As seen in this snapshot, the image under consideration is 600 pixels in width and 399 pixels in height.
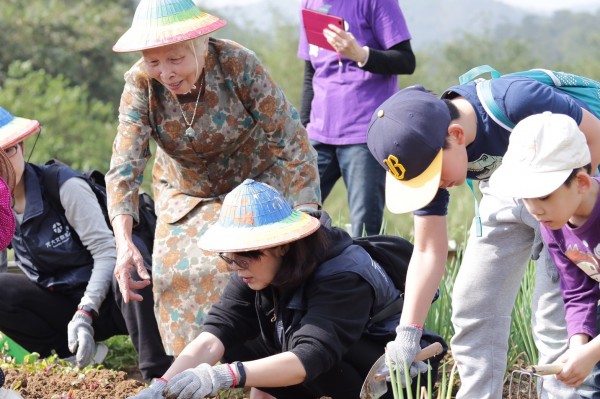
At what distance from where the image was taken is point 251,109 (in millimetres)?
3846

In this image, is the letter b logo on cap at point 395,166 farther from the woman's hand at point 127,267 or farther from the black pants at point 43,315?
the black pants at point 43,315

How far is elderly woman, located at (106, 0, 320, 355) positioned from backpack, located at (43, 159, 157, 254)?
370mm

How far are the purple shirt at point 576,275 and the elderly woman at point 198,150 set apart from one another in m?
1.02

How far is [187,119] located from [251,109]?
0.76 feet

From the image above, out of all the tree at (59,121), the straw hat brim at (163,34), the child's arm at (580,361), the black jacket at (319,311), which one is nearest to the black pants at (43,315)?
the black jacket at (319,311)

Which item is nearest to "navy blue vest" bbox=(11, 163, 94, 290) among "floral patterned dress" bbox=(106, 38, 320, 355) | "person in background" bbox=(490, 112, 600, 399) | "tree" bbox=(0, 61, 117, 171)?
"floral patterned dress" bbox=(106, 38, 320, 355)

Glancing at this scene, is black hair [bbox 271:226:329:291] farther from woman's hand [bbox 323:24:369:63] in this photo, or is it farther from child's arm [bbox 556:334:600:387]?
woman's hand [bbox 323:24:369:63]

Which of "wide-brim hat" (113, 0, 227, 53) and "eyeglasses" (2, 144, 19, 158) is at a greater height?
"wide-brim hat" (113, 0, 227, 53)

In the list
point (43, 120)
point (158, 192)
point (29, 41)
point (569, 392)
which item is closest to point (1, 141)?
point (158, 192)

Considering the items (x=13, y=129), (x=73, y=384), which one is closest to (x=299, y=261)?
(x=73, y=384)

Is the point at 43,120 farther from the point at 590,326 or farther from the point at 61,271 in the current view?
the point at 590,326

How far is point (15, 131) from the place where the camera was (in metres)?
4.06

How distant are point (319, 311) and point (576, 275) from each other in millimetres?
752

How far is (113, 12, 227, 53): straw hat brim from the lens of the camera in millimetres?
3463
